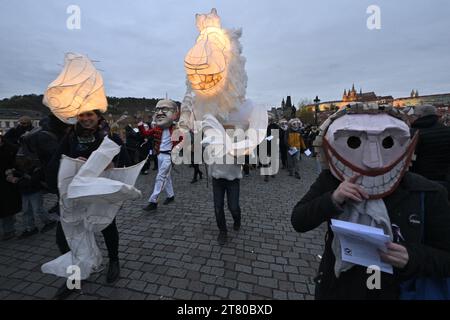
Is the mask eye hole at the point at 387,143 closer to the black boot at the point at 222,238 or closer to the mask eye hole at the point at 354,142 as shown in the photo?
the mask eye hole at the point at 354,142

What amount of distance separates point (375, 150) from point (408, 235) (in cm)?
46

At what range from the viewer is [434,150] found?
3078mm

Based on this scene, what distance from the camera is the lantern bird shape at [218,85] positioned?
2242 mm

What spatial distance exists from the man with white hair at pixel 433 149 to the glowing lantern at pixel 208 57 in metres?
2.62

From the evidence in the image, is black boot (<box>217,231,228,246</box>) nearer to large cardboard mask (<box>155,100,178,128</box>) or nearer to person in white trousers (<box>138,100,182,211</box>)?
person in white trousers (<box>138,100,182,211</box>)

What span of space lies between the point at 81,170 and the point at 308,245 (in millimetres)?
3070

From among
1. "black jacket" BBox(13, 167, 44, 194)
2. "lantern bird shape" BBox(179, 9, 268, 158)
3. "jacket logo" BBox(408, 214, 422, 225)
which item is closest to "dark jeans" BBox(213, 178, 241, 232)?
"lantern bird shape" BBox(179, 9, 268, 158)

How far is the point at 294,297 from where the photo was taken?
2375 millimetres

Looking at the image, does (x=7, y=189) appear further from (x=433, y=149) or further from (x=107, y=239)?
(x=433, y=149)

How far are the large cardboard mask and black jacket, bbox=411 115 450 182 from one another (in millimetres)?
3941

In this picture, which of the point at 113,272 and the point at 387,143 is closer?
the point at 387,143

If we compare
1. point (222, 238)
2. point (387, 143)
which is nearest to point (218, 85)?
point (387, 143)

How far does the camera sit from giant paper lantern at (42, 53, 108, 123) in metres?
2.10
